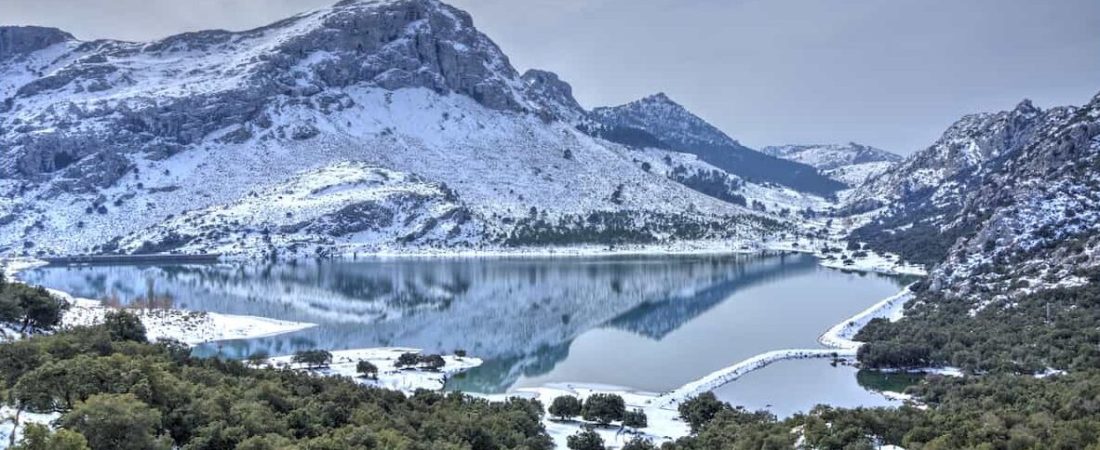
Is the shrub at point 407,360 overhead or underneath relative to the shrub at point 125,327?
underneath

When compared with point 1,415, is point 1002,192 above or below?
above


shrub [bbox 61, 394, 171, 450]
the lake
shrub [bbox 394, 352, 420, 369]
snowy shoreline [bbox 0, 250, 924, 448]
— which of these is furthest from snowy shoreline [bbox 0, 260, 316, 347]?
shrub [bbox 61, 394, 171, 450]

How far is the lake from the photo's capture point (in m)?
87.4

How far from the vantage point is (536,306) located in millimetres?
127688

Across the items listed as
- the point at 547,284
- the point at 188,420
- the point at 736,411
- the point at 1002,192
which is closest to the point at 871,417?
the point at 736,411

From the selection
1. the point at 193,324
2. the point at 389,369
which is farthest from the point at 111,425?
the point at 193,324

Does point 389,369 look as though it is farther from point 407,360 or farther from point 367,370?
point 367,370

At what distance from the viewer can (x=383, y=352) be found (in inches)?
3445

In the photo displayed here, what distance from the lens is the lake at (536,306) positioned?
8744 cm

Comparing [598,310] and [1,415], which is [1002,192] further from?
[1,415]

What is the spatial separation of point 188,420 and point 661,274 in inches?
5355

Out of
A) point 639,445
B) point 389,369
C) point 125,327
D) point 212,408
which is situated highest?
point 125,327

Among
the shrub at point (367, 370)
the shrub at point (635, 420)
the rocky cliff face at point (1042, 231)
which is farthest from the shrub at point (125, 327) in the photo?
the rocky cliff face at point (1042, 231)

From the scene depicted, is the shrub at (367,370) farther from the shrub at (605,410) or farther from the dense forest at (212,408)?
the shrub at (605,410)
